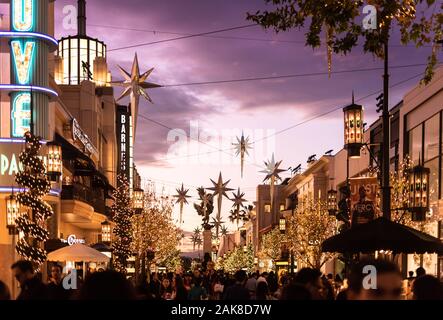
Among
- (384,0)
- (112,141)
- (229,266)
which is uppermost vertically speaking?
(112,141)

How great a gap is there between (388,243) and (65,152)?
29.7 m

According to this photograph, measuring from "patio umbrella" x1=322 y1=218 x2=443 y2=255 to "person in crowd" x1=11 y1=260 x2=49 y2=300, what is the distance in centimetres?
552

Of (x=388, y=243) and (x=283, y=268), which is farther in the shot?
(x=283, y=268)

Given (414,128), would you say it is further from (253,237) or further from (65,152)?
(253,237)

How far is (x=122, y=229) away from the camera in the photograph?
1970 inches

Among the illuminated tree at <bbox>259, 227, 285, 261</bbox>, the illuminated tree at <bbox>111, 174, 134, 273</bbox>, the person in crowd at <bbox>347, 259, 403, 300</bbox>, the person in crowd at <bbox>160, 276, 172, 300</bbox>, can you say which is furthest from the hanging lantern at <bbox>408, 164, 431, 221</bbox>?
the illuminated tree at <bbox>259, 227, 285, 261</bbox>

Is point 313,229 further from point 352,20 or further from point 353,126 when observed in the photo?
point 352,20

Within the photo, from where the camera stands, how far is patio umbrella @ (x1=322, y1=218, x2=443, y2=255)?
41.0 feet

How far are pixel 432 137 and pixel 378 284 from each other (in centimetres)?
3036

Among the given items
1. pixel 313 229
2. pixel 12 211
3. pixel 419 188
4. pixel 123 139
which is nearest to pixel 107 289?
pixel 419 188

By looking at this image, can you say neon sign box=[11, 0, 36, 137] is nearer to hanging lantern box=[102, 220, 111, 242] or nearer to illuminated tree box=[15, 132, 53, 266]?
illuminated tree box=[15, 132, 53, 266]

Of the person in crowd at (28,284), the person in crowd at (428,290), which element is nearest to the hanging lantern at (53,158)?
the person in crowd at (28,284)
